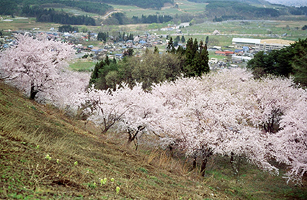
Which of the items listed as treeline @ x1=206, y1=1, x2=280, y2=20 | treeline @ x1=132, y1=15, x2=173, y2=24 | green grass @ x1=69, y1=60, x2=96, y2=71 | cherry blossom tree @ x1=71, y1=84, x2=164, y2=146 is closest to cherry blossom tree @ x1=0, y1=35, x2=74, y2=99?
cherry blossom tree @ x1=71, y1=84, x2=164, y2=146

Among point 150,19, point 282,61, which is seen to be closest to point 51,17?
point 150,19

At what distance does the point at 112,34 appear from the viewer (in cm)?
11475

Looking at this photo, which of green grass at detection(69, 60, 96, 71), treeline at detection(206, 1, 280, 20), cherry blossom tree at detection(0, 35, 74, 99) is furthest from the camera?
treeline at detection(206, 1, 280, 20)

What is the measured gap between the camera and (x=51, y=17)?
110m

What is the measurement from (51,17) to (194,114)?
116 metres

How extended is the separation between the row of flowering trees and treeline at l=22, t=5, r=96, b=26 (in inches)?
3470

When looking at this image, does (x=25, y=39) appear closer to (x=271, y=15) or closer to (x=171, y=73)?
(x=171, y=73)

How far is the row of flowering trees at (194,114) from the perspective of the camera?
1327 centimetres

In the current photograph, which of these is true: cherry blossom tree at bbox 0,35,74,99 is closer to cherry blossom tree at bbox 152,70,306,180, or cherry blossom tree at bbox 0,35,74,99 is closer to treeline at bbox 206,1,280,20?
cherry blossom tree at bbox 152,70,306,180

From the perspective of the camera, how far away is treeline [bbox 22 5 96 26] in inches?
3873

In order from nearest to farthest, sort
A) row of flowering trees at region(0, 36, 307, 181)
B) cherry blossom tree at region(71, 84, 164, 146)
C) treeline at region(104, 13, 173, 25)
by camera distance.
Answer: row of flowering trees at region(0, 36, 307, 181) → cherry blossom tree at region(71, 84, 164, 146) → treeline at region(104, 13, 173, 25)

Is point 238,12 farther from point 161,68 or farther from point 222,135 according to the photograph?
point 222,135

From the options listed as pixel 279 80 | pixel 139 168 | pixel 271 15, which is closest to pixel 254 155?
pixel 139 168

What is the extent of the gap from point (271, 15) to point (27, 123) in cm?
20379
